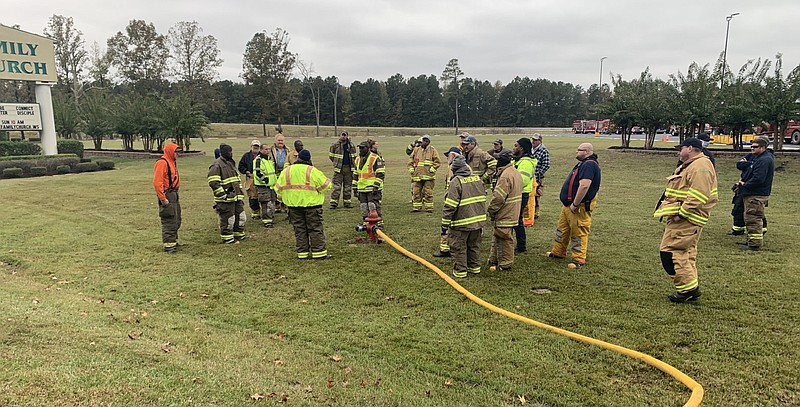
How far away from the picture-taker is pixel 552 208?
1287cm

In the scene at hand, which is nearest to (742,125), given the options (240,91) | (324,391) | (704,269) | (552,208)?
(552,208)

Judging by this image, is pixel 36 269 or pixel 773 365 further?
pixel 36 269

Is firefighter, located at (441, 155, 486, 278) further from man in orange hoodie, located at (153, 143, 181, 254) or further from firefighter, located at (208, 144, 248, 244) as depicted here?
man in orange hoodie, located at (153, 143, 181, 254)

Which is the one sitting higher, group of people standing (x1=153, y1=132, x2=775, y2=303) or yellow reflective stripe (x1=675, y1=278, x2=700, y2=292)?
group of people standing (x1=153, y1=132, x2=775, y2=303)

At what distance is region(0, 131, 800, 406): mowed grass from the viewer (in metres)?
4.04

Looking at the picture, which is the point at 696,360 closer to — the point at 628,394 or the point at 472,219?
the point at 628,394

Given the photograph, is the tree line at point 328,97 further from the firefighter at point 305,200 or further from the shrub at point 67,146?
the firefighter at point 305,200

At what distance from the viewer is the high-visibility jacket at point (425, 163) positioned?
39.8ft

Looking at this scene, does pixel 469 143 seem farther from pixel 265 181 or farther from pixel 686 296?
pixel 265 181

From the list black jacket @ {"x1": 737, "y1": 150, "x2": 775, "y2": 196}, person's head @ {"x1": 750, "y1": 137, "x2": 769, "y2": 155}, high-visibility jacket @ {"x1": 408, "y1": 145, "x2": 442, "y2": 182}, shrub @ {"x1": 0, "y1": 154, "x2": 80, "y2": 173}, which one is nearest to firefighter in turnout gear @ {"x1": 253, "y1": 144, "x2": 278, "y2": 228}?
high-visibility jacket @ {"x1": 408, "y1": 145, "x2": 442, "y2": 182}

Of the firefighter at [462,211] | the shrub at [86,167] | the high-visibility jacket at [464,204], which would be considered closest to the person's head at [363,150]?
the firefighter at [462,211]

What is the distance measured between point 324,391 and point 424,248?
200 inches

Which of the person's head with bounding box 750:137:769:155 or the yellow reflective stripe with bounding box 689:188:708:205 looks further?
the person's head with bounding box 750:137:769:155

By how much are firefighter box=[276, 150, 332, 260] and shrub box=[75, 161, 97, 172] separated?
20394mm
